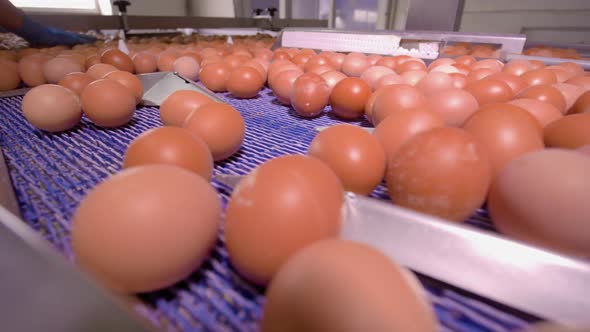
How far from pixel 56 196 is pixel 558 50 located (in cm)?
237

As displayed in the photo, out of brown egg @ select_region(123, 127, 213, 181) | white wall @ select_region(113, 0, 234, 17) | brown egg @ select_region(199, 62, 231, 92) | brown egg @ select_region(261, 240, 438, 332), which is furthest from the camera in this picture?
white wall @ select_region(113, 0, 234, 17)

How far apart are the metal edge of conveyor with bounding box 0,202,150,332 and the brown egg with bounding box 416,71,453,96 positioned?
0.96 metres

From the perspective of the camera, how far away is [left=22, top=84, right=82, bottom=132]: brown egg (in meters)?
0.81

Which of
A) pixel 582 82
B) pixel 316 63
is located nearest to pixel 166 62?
pixel 316 63

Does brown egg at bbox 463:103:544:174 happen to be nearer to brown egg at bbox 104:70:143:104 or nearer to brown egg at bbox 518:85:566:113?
brown egg at bbox 518:85:566:113

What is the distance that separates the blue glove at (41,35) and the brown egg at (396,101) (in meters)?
2.29

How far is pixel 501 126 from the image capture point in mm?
552

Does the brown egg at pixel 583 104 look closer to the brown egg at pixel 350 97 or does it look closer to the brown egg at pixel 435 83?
the brown egg at pixel 435 83

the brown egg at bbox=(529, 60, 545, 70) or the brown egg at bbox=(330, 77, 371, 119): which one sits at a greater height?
the brown egg at bbox=(529, 60, 545, 70)

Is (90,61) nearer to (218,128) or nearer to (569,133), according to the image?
(218,128)

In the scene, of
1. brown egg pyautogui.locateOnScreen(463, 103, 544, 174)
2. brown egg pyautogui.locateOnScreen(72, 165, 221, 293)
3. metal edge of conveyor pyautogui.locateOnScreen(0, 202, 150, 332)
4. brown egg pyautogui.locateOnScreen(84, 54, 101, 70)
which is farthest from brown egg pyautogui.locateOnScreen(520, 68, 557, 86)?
brown egg pyautogui.locateOnScreen(84, 54, 101, 70)

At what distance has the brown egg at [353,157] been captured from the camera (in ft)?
1.76

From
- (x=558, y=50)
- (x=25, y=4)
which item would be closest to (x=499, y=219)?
(x=558, y=50)

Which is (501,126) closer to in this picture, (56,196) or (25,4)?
(56,196)
